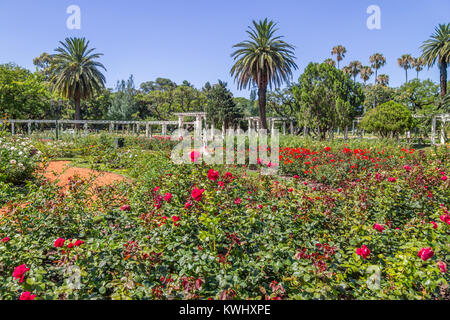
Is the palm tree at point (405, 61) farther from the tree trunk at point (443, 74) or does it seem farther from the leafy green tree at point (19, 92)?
the leafy green tree at point (19, 92)

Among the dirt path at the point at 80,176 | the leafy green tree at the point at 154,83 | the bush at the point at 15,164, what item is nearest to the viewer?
the dirt path at the point at 80,176

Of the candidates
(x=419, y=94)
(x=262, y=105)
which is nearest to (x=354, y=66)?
(x=419, y=94)

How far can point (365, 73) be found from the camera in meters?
58.1

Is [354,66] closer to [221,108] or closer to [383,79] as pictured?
[383,79]

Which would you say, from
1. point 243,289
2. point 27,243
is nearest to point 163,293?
point 243,289

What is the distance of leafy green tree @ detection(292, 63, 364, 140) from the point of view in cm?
2677

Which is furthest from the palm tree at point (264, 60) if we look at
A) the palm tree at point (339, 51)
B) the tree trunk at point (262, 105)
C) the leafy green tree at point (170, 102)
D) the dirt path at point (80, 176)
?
the palm tree at point (339, 51)

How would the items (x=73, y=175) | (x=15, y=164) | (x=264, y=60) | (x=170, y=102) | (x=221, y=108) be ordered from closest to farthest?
(x=73, y=175)
(x=15, y=164)
(x=264, y=60)
(x=221, y=108)
(x=170, y=102)

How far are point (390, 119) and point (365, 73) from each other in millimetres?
39405

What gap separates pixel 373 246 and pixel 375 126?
82.5 ft

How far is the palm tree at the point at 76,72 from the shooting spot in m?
28.8

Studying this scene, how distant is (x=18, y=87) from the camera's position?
2980 cm

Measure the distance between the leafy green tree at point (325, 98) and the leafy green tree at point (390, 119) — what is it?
2.45 meters

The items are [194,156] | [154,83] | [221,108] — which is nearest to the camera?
[194,156]
